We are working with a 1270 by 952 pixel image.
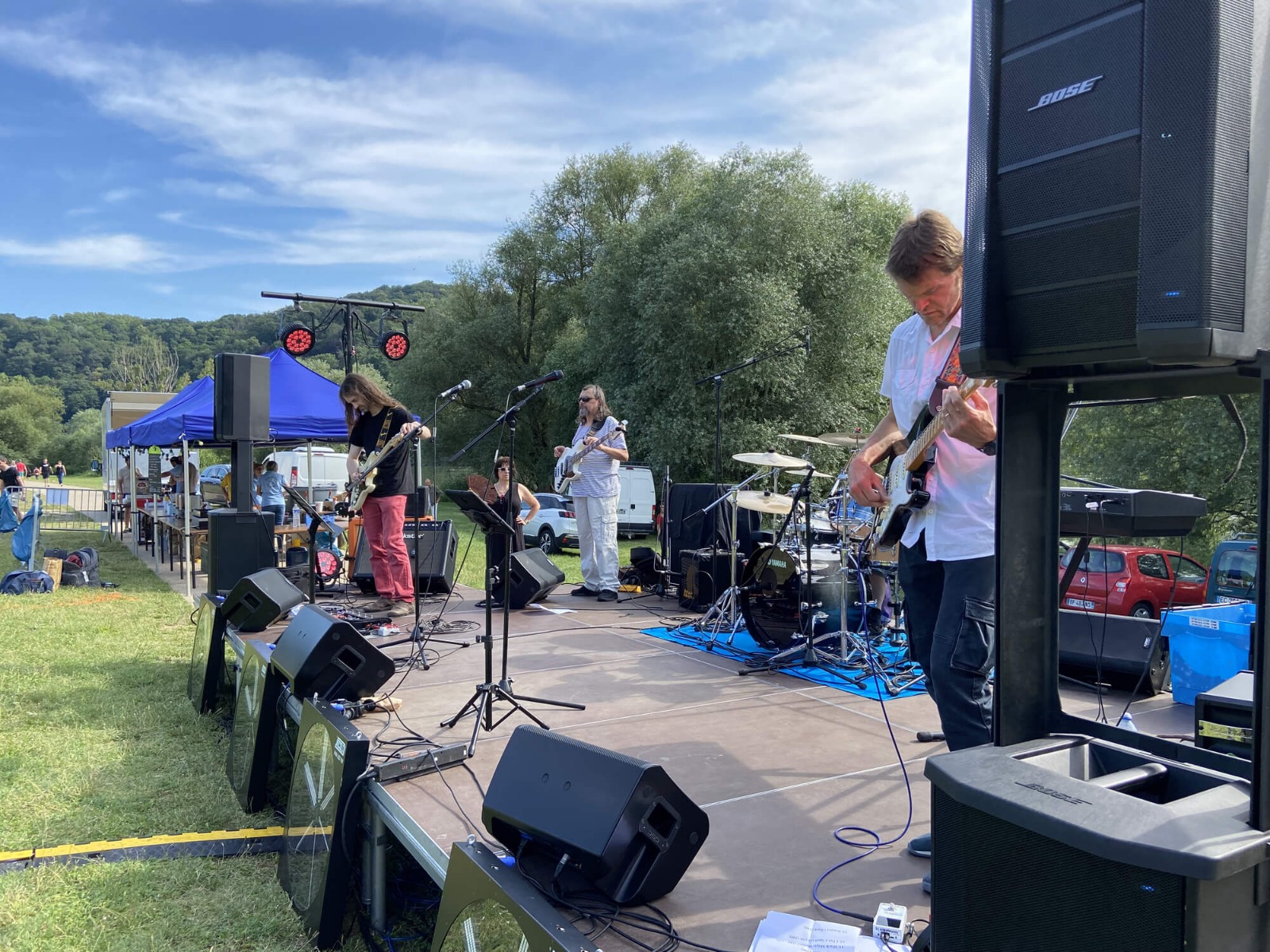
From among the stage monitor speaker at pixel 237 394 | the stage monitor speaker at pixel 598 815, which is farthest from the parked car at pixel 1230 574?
the stage monitor speaker at pixel 237 394

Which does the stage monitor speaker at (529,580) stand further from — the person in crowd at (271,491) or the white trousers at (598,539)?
the person in crowd at (271,491)

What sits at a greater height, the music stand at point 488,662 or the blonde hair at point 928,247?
the blonde hair at point 928,247

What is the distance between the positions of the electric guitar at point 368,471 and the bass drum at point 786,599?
2.65 metres

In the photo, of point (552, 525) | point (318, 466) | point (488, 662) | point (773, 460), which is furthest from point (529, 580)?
point (318, 466)

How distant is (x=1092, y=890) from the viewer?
3.94ft

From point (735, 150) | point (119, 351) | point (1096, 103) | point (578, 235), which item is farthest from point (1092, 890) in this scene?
point (119, 351)

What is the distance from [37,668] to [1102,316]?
723 centimetres

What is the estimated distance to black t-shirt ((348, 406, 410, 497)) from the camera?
6.31 metres

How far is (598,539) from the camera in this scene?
7.86 m

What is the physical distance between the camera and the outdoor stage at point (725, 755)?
2357 mm

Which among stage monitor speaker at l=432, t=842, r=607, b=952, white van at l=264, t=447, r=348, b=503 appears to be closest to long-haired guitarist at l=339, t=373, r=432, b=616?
stage monitor speaker at l=432, t=842, r=607, b=952

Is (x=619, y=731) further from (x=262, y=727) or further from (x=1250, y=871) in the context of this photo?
(x=1250, y=871)

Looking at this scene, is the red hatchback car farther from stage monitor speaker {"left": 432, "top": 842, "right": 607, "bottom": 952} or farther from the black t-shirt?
stage monitor speaker {"left": 432, "top": 842, "right": 607, "bottom": 952}

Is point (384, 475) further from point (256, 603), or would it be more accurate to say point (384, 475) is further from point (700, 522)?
point (700, 522)
